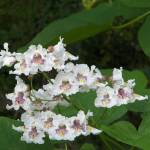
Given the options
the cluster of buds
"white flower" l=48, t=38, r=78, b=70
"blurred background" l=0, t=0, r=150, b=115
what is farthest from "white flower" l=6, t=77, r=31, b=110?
"blurred background" l=0, t=0, r=150, b=115

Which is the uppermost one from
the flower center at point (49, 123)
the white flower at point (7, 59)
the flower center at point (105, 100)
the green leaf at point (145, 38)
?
the green leaf at point (145, 38)

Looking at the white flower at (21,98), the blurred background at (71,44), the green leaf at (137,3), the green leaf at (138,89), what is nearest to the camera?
the white flower at (21,98)

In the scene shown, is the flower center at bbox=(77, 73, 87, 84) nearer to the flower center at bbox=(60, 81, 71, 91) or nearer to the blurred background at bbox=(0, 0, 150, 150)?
the flower center at bbox=(60, 81, 71, 91)

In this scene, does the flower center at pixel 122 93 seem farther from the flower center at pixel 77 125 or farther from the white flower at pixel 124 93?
the flower center at pixel 77 125

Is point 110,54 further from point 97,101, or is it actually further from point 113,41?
point 97,101

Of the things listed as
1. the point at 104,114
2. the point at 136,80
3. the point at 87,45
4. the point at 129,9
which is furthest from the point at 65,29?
the point at 87,45

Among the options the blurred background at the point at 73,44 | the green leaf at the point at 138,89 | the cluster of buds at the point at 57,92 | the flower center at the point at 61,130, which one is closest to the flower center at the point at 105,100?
the cluster of buds at the point at 57,92
